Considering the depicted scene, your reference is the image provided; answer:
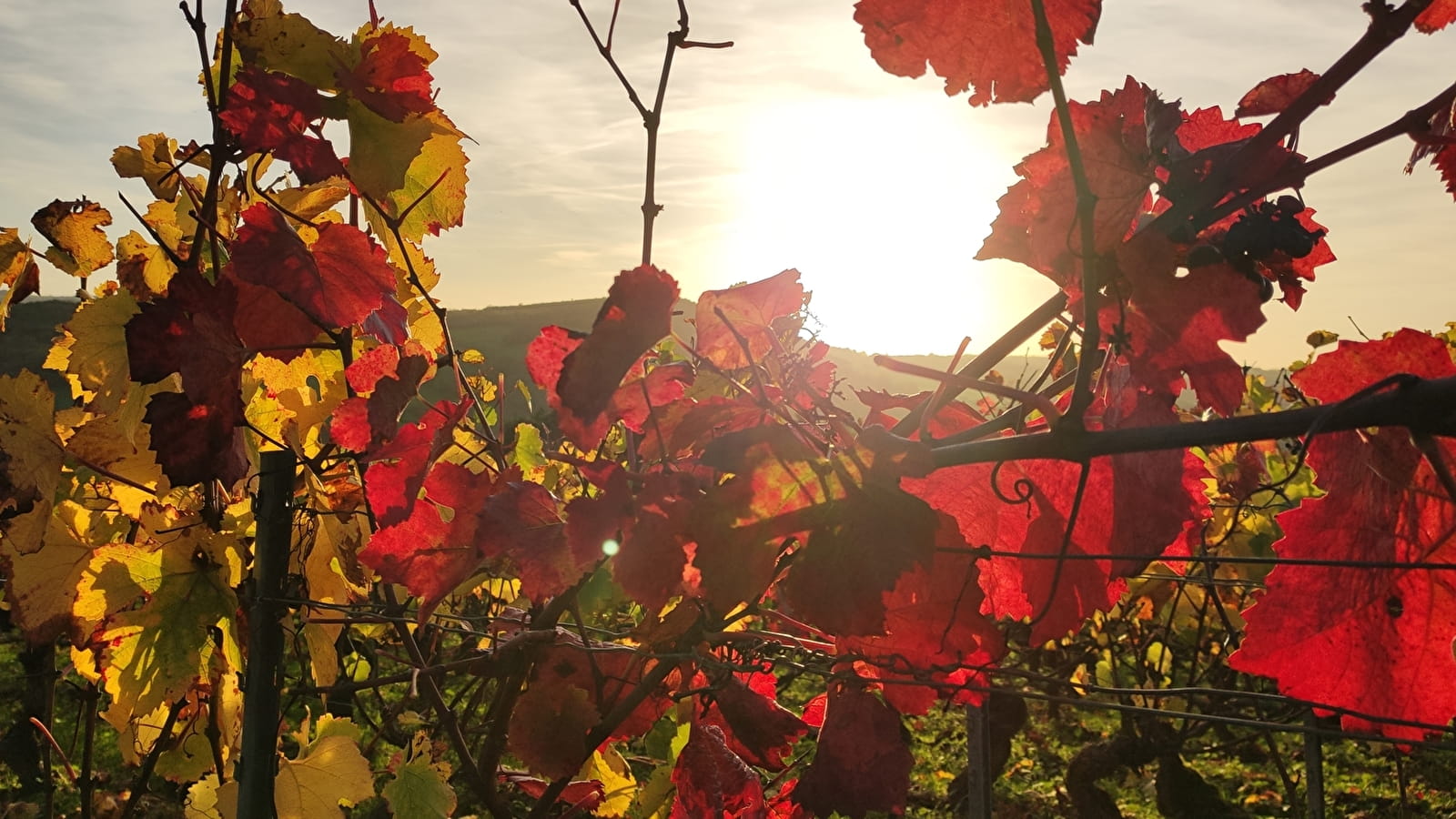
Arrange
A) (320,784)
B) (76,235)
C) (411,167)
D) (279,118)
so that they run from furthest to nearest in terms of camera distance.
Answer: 1. (76,235)
2. (320,784)
3. (411,167)
4. (279,118)

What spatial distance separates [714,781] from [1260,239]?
0.96m

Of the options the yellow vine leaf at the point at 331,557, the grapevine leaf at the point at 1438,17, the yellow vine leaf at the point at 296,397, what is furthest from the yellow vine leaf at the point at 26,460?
the grapevine leaf at the point at 1438,17

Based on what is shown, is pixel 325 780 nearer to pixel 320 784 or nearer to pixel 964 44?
pixel 320 784

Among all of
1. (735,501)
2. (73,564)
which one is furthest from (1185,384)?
(73,564)

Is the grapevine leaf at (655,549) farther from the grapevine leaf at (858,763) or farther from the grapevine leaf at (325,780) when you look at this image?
the grapevine leaf at (325,780)

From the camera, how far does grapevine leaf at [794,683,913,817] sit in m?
1.33

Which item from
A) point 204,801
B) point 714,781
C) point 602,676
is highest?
point 602,676

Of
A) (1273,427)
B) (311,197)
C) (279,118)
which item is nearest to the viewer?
Result: (1273,427)

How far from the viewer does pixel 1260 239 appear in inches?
34.0

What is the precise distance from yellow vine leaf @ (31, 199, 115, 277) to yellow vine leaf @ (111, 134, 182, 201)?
0.30 meters

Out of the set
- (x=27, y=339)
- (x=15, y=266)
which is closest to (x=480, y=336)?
(x=27, y=339)

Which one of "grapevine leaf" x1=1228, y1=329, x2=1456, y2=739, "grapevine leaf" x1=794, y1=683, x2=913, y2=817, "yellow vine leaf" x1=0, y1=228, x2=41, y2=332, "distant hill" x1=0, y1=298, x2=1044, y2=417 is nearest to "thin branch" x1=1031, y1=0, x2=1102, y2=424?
"grapevine leaf" x1=1228, y1=329, x2=1456, y2=739

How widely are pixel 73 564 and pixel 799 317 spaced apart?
1.48m

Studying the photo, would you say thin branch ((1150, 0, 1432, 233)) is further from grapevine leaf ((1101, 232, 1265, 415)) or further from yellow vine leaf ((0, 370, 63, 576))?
yellow vine leaf ((0, 370, 63, 576))
